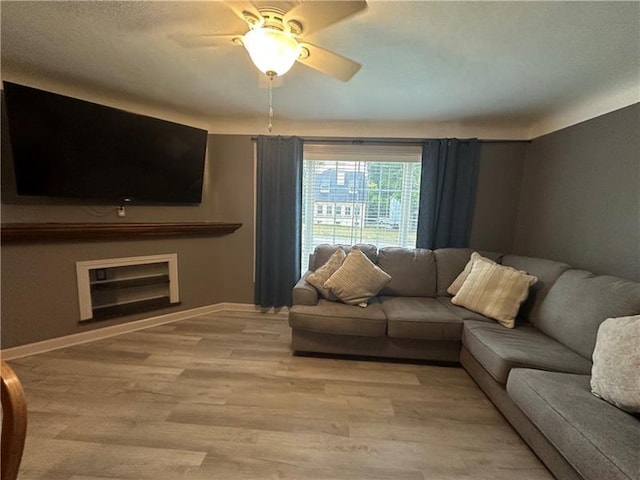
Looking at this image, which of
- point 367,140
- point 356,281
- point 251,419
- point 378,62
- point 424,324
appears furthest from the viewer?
point 367,140

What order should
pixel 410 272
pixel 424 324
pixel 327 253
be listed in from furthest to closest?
pixel 327 253 → pixel 410 272 → pixel 424 324

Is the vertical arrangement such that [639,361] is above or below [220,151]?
below

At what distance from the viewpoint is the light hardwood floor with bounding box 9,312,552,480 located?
1.43 m

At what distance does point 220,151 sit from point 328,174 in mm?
1324

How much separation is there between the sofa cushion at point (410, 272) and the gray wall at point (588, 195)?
1113 mm

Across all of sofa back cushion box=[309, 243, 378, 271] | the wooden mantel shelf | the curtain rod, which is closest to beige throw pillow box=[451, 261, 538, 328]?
sofa back cushion box=[309, 243, 378, 271]

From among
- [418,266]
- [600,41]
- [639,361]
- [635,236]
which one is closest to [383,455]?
[639,361]

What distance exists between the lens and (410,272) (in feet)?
9.37

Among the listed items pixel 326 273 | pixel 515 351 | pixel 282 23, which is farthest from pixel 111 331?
pixel 515 351

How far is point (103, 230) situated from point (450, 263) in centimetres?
337

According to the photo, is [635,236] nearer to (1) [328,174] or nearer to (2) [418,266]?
(2) [418,266]

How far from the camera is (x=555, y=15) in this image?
4.42 ft

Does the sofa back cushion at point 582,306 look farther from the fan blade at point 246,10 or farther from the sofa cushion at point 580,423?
the fan blade at point 246,10

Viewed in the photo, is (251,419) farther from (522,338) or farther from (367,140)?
(367,140)
